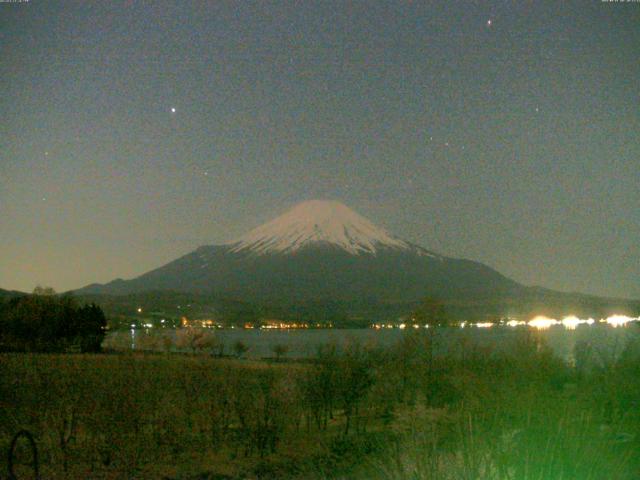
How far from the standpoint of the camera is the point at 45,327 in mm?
41812

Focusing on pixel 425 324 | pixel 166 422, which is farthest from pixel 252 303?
pixel 166 422

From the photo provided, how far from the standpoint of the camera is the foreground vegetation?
11.7m

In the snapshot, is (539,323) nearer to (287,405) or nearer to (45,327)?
(287,405)

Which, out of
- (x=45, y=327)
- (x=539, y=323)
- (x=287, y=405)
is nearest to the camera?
(x=287, y=405)

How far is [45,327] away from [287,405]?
1157 inches

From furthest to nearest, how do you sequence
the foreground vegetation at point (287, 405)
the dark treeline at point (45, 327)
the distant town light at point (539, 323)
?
1. the dark treeline at point (45, 327)
2. the distant town light at point (539, 323)
3. the foreground vegetation at point (287, 405)

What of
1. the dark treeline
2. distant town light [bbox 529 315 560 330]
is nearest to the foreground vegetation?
distant town light [bbox 529 315 560 330]

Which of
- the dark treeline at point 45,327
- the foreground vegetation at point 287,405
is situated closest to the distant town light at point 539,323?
the foreground vegetation at point 287,405

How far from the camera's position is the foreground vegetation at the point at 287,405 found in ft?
38.3

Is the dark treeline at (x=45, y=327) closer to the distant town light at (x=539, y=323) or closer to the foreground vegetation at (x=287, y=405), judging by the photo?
the foreground vegetation at (x=287, y=405)

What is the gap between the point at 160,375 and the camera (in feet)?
57.2

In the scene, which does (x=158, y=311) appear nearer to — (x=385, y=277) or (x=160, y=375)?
(x=385, y=277)

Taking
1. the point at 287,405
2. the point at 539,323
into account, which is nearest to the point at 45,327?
the point at 539,323

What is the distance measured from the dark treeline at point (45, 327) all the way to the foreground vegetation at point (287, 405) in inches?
817
